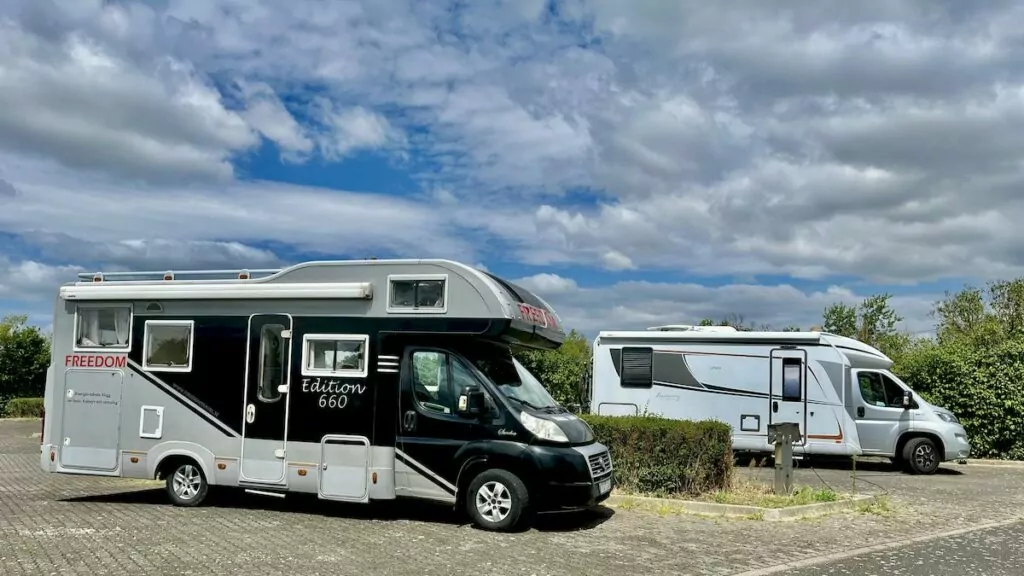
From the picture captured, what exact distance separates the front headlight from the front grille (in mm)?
396

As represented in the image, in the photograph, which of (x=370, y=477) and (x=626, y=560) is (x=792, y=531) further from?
(x=370, y=477)

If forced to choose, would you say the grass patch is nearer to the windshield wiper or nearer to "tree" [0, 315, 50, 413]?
the windshield wiper

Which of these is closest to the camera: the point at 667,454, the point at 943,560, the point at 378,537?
the point at 943,560

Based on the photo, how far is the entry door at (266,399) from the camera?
10.4 meters

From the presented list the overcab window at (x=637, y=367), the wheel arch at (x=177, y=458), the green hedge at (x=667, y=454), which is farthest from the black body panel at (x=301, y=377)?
the overcab window at (x=637, y=367)

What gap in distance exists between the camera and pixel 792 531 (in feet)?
32.8

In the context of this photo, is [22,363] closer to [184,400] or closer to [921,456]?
[184,400]

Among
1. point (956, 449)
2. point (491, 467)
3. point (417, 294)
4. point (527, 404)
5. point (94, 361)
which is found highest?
point (417, 294)

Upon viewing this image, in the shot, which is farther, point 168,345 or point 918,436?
point 918,436

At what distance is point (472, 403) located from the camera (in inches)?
379

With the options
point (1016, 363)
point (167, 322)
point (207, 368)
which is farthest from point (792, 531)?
point (1016, 363)

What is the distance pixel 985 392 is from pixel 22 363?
30.4 meters

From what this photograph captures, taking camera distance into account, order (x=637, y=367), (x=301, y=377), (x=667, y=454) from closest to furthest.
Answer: (x=301, y=377)
(x=667, y=454)
(x=637, y=367)

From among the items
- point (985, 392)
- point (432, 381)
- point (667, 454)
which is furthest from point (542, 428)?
point (985, 392)
